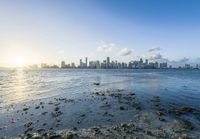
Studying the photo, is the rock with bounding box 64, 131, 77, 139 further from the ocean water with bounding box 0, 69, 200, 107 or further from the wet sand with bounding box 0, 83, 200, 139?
the ocean water with bounding box 0, 69, 200, 107

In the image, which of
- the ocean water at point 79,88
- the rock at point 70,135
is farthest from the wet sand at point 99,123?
the ocean water at point 79,88

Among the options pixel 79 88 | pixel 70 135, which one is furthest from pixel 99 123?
pixel 79 88

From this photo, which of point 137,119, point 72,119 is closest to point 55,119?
point 72,119

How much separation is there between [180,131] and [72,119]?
8.90 m

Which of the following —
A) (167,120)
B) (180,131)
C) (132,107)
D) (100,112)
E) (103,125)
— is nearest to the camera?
(180,131)

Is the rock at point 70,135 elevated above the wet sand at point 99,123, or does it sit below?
above

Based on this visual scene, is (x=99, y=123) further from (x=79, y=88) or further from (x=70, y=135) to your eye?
(x=79, y=88)

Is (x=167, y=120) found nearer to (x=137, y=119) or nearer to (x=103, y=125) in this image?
(x=137, y=119)

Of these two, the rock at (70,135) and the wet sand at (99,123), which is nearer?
the rock at (70,135)

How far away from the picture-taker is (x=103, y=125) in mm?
14648

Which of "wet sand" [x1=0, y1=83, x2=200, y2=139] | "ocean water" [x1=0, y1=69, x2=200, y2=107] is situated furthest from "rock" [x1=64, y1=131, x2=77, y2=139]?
"ocean water" [x1=0, y1=69, x2=200, y2=107]

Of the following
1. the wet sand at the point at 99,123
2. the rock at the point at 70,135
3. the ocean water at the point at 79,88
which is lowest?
the ocean water at the point at 79,88

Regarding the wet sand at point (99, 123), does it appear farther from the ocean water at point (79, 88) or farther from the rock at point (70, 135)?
the ocean water at point (79, 88)

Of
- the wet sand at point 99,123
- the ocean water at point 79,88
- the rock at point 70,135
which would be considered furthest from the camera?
the ocean water at point 79,88
